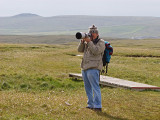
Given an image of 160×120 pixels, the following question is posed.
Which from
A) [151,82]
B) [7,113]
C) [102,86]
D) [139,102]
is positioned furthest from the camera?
[151,82]

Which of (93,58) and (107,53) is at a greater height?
(107,53)

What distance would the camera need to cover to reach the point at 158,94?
57.2 feet

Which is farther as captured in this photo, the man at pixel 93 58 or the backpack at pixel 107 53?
the backpack at pixel 107 53

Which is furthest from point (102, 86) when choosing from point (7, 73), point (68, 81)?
point (7, 73)

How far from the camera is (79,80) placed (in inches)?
891

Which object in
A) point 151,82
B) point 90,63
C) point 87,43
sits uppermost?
point 87,43

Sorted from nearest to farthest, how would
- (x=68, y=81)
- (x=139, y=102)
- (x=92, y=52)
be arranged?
1. (x=92, y=52)
2. (x=139, y=102)
3. (x=68, y=81)

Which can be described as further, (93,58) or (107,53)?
(107,53)

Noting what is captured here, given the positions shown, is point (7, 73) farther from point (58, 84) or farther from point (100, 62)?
point (100, 62)

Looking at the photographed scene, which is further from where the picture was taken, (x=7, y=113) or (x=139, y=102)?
(x=139, y=102)

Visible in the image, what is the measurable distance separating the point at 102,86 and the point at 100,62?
8.83 m

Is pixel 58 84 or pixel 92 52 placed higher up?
pixel 92 52

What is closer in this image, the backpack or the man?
the man

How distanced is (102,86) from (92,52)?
9317 millimetres
